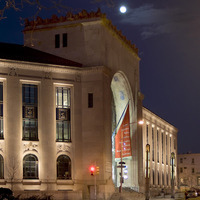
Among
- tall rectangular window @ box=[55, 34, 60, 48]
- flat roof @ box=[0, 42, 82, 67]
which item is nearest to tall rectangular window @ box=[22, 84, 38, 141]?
flat roof @ box=[0, 42, 82, 67]

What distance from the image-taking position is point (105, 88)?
58906mm

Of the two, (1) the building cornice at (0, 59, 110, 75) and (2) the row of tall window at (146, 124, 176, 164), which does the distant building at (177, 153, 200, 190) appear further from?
(1) the building cornice at (0, 59, 110, 75)

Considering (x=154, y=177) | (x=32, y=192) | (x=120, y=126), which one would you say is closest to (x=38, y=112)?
(x=32, y=192)

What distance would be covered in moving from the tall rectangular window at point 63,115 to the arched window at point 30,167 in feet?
12.6

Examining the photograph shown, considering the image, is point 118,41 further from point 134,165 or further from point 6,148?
point 6,148

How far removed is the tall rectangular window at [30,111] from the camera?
179 ft

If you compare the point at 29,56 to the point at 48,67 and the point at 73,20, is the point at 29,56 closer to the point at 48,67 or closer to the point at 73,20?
the point at 48,67

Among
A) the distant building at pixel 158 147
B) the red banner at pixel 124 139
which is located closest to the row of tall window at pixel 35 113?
the red banner at pixel 124 139

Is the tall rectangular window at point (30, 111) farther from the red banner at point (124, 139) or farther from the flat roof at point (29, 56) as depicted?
the red banner at point (124, 139)

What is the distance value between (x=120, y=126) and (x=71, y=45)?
13.6 m

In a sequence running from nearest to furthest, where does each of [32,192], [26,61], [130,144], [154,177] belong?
[32,192]
[26,61]
[130,144]
[154,177]

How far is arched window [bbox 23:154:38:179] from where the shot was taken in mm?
53562

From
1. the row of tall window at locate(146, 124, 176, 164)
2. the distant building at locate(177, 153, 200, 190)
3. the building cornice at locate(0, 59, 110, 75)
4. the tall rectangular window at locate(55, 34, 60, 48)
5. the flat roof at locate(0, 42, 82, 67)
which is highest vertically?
the tall rectangular window at locate(55, 34, 60, 48)

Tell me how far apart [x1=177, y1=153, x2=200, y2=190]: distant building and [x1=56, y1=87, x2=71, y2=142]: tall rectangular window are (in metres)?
106
